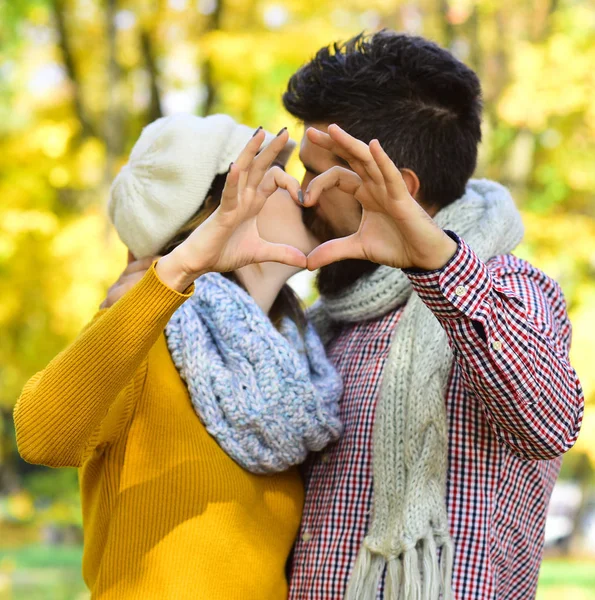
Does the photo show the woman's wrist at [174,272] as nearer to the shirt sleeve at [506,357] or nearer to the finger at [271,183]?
the finger at [271,183]

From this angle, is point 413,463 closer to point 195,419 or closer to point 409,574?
point 409,574

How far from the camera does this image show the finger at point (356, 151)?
55.8 inches

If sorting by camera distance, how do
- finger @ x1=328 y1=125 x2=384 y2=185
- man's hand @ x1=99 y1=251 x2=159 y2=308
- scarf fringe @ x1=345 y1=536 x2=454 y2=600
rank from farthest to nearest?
man's hand @ x1=99 y1=251 x2=159 y2=308
scarf fringe @ x1=345 y1=536 x2=454 y2=600
finger @ x1=328 y1=125 x2=384 y2=185

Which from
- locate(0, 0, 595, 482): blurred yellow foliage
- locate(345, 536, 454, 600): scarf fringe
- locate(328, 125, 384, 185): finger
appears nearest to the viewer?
locate(328, 125, 384, 185): finger

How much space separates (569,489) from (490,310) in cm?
1782

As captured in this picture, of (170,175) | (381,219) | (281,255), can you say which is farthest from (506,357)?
(170,175)

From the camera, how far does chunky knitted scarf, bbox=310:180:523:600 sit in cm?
179

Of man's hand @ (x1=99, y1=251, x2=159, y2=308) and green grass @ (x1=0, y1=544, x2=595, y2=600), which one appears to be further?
green grass @ (x1=0, y1=544, x2=595, y2=600)

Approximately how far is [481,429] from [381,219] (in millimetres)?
602

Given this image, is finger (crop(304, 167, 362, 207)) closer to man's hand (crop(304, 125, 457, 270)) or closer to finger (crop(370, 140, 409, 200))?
man's hand (crop(304, 125, 457, 270))

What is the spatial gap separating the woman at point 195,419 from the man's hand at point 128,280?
2.5 inches

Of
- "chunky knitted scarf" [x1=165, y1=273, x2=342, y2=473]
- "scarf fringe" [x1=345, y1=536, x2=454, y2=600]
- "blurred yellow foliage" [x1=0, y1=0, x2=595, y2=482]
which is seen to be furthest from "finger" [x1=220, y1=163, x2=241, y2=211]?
"blurred yellow foliage" [x1=0, y1=0, x2=595, y2=482]

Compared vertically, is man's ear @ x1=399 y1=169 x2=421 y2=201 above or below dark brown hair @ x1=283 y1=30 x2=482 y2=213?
below

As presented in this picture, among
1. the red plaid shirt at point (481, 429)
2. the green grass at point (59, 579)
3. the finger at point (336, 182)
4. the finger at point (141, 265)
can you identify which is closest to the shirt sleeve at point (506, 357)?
the red plaid shirt at point (481, 429)
